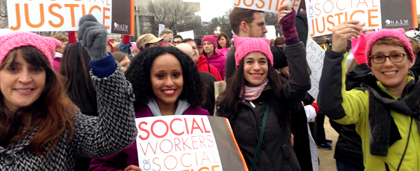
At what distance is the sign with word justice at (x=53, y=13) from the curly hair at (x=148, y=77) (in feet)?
2.92

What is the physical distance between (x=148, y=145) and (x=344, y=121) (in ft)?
4.42

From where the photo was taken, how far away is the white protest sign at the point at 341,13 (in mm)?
3752

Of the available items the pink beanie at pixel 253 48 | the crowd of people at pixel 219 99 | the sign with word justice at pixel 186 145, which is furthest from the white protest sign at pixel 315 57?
the sign with word justice at pixel 186 145

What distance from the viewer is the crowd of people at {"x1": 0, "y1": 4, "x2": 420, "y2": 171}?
1.81 meters

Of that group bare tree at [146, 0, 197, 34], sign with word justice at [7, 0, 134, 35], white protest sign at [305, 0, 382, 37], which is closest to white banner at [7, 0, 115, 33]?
sign with word justice at [7, 0, 134, 35]

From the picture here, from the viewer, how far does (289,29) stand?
2779 mm

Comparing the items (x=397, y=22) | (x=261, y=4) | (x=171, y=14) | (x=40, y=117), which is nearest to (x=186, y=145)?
(x=40, y=117)

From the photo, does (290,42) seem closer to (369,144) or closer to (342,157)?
(369,144)

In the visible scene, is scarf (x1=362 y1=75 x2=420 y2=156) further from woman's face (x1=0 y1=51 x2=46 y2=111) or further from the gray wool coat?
woman's face (x1=0 y1=51 x2=46 y2=111)

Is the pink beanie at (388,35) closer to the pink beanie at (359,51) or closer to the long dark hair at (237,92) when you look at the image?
the pink beanie at (359,51)

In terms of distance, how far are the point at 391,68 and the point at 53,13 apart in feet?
9.07

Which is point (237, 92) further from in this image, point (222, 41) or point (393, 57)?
point (222, 41)

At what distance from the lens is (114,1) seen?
140 inches

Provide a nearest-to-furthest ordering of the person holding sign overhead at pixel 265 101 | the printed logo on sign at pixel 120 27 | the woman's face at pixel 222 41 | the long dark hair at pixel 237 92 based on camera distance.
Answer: the person holding sign overhead at pixel 265 101 → the long dark hair at pixel 237 92 → the printed logo on sign at pixel 120 27 → the woman's face at pixel 222 41
